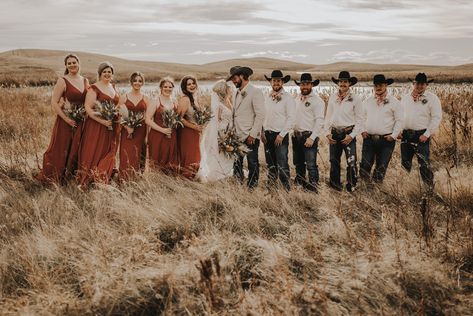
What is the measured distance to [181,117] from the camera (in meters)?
6.65

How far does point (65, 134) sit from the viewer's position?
6504mm

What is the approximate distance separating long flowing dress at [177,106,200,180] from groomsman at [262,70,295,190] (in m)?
1.15

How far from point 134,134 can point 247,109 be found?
76.1 inches

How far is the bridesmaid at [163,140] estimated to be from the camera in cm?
669

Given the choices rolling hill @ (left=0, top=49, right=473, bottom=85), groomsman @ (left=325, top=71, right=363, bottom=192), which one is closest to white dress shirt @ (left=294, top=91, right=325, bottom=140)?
groomsman @ (left=325, top=71, right=363, bottom=192)

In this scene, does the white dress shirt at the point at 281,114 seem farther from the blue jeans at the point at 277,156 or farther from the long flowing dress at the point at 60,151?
the long flowing dress at the point at 60,151

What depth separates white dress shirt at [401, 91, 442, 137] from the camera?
6293mm

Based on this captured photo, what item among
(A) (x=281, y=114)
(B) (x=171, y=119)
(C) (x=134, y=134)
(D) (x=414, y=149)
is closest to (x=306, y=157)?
(A) (x=281, y=114)

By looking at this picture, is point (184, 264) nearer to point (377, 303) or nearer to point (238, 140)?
point (377, 303)

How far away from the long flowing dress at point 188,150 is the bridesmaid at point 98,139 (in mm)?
1096

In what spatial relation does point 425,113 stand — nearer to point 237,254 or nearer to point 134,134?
point 237,254

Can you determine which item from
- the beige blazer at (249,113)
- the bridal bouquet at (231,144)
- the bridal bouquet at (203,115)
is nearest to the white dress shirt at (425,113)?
the beige blazer at (249,113)

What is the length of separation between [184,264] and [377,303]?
5.21 ft

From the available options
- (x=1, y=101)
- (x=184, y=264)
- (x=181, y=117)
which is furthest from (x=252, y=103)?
(x=1, y=101)
